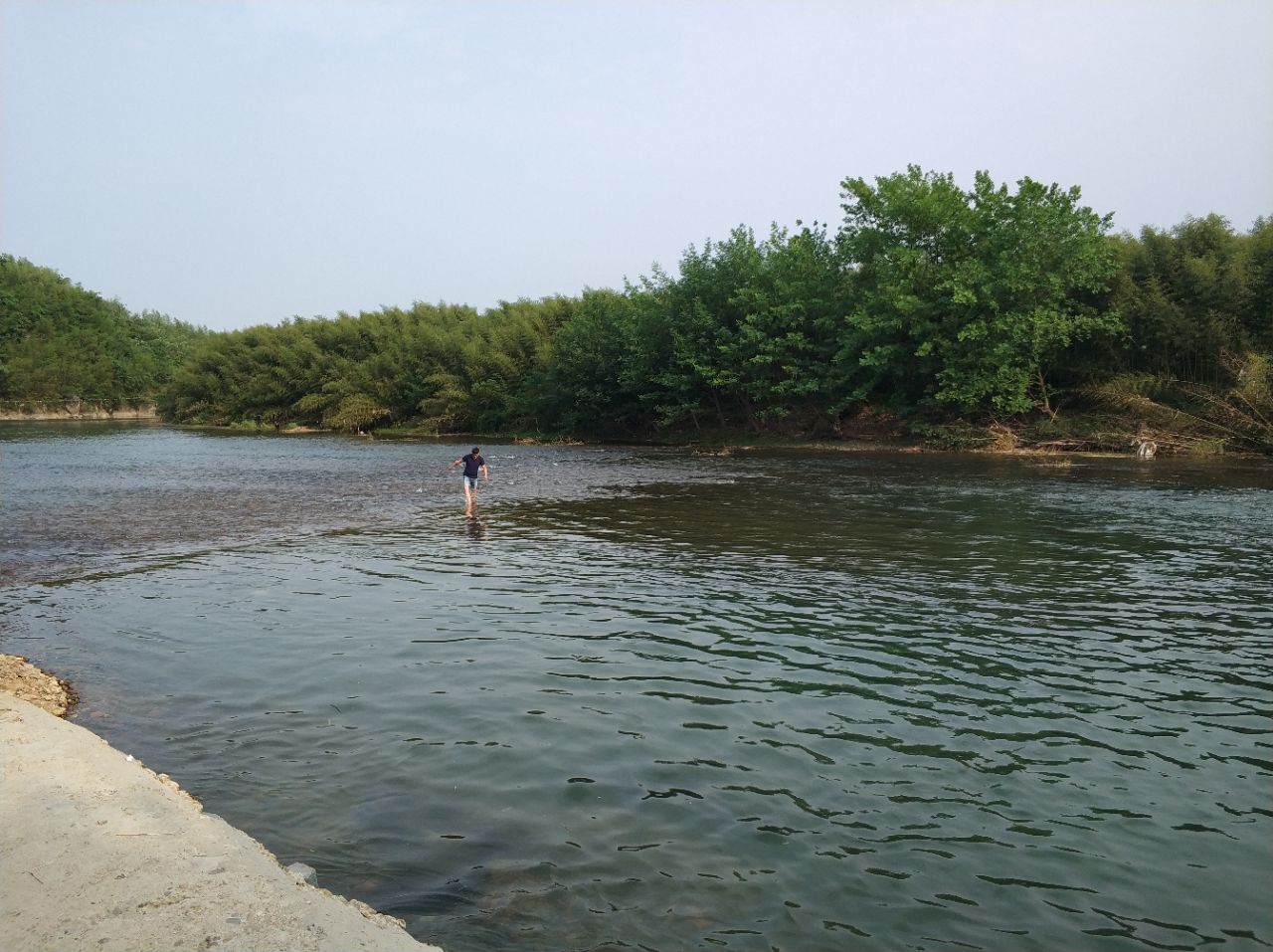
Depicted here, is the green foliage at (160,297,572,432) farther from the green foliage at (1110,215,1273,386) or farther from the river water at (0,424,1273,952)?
the river water at (0,424,1273,952)

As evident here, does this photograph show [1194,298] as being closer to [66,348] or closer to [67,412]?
[67,412]

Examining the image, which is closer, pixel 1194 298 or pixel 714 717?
pixel 714 717

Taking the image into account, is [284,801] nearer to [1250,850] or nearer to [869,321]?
[1250,850]

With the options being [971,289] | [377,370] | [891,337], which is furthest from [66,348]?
[971,289]

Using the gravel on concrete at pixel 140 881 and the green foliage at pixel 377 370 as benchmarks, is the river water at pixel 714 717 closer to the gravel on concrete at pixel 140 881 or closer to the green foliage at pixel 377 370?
the gravel on concrete at pixel 140 881

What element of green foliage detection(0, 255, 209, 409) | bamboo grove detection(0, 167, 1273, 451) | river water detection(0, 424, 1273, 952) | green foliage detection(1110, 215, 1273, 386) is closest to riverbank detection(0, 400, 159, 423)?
green foliage detection(0, 255, 209, 409)

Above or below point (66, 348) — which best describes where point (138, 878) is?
below

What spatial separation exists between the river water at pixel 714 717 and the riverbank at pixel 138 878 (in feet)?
2.22

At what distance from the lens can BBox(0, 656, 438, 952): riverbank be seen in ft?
14.0

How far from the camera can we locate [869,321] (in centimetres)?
4931

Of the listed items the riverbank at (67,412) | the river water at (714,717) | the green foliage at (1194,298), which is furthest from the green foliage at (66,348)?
the green foliage at (1194,298)

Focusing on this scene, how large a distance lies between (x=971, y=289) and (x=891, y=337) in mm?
5875

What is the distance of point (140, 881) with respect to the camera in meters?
4.77

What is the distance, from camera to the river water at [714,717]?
5504 millimetres
